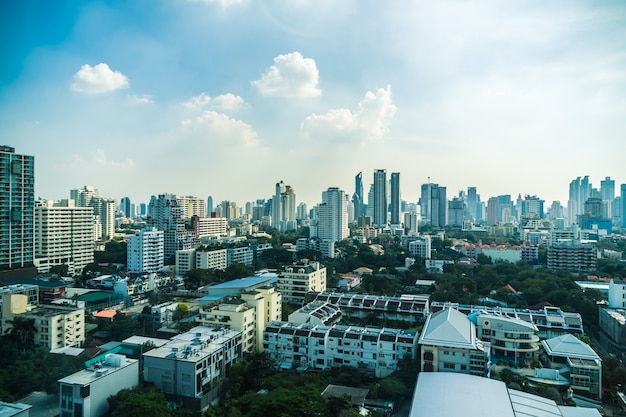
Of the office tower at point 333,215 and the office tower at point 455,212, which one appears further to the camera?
the office tower at point 455,212

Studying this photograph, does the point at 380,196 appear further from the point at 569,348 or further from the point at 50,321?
the point at 50,321

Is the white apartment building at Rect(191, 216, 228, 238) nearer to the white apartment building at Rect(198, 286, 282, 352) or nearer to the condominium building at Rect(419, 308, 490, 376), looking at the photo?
the white apartment building at Rect(198, 286, 282, 352)

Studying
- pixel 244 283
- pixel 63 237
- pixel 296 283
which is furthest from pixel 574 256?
pixel 63 237

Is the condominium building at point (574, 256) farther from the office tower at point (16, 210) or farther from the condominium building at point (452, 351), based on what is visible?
the office tower at point (16, 210)

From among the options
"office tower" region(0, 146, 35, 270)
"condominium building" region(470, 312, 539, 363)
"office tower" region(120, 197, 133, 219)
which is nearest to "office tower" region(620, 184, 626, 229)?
"condominium building" region(470, 312, 539, 363)

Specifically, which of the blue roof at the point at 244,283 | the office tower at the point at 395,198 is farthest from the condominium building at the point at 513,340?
the office tower at the point at 395,198
